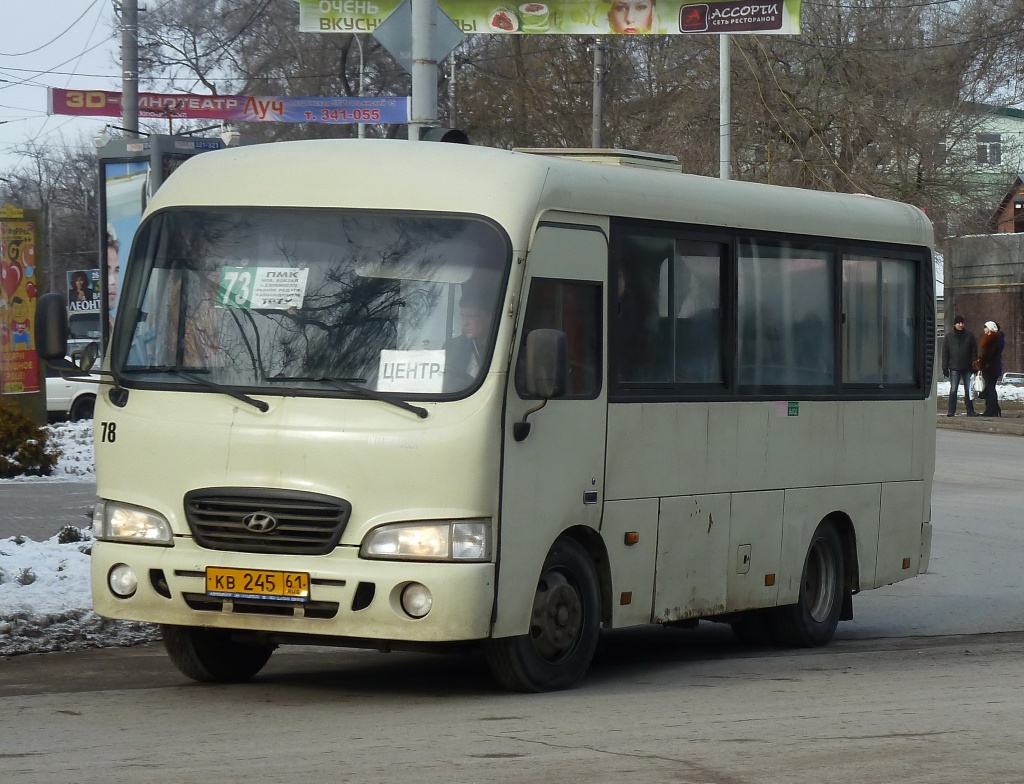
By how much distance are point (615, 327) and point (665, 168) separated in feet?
6.12

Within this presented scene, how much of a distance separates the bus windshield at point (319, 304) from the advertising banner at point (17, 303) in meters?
13.9

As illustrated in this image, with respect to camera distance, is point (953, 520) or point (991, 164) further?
point (991, 164)

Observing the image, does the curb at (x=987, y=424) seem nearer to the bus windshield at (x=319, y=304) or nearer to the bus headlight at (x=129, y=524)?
the bus windshield at (x=319, y=304)

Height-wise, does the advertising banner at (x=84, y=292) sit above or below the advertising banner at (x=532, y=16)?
below

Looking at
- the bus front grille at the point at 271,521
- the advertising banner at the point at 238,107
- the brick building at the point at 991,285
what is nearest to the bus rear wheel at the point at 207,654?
the bus front grille at the point at 271,521

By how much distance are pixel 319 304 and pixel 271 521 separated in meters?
1.02

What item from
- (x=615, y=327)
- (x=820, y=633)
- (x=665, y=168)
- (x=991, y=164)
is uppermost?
(x=991, y=164)

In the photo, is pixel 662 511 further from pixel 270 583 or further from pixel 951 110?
pixel 951 110

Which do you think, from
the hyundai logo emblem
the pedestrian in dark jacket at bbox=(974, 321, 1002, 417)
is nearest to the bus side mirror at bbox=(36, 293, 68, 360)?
the hyundai logo emblem

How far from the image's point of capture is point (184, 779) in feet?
20.8

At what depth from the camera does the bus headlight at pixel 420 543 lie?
7918mm

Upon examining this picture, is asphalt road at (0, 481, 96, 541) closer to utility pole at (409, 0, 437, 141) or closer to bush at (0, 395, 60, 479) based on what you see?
bush at (0, 395, 60, 479)

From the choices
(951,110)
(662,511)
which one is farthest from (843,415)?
(951,110)

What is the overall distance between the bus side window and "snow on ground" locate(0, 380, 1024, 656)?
351cm
